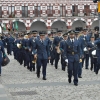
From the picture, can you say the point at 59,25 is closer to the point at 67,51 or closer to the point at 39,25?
the point at 39,25

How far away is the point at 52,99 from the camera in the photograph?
9938 mm

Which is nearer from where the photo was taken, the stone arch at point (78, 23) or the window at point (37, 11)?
the window at point (37, 11)

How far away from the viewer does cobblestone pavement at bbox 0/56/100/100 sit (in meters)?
10.2

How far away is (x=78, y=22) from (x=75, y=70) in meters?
39.1

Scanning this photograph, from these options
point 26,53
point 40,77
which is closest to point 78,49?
point 40,77

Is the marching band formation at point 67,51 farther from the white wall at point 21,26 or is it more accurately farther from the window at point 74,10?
the window at point 74,10

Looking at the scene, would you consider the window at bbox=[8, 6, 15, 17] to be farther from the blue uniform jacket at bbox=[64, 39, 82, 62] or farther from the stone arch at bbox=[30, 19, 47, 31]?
the blue uniform jacket at bbox=[64, 39, 82, 62]

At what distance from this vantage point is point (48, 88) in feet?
38.3

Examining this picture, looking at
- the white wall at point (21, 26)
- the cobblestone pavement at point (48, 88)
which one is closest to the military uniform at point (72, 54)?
the cobblestone pavement at point (48, 88)

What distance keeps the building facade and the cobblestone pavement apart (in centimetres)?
3360

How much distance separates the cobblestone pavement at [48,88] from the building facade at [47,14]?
3360 centimetres

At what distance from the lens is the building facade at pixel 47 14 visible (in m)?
48.2

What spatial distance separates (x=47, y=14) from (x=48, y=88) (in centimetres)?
3798

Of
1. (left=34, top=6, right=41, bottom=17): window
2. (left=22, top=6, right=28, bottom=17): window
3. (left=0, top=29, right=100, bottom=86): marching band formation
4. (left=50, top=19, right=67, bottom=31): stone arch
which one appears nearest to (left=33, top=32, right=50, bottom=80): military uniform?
(left=0, top=29, right=100, bottom=86): marching band formation
